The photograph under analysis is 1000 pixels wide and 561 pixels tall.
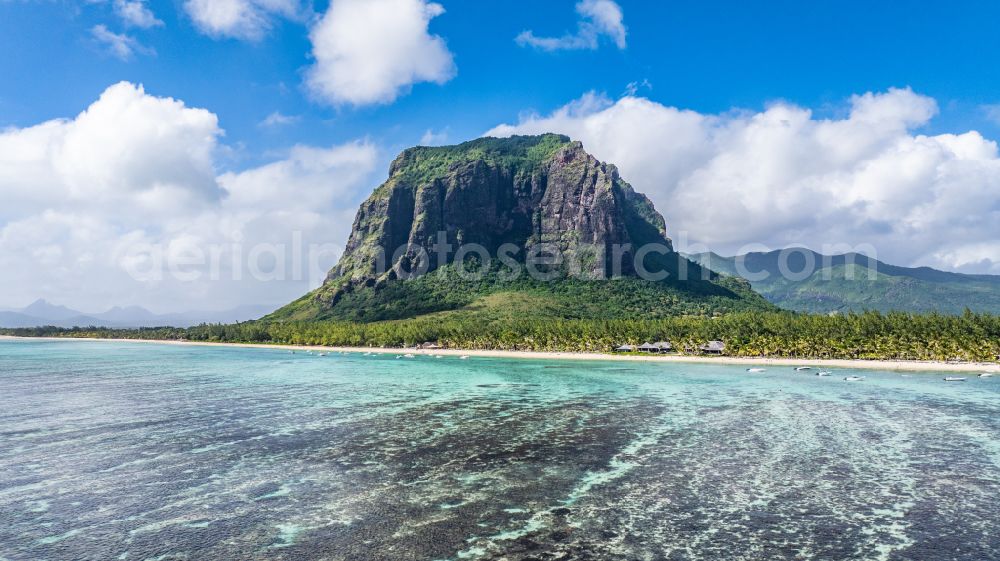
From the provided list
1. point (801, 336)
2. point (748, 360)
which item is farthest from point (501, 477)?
point (801, 336)

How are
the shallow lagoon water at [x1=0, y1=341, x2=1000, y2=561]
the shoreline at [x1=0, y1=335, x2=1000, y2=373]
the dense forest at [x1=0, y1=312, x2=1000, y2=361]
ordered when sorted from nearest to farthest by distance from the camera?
the shallow lagoon water at [x1=0, y1=341, x2=1000, y2=561], the shoreline at [x1=0, y1=335, x2=1000, y2=373], the dense forest at [x1=0, y1=312, x2=1000, y2=361]

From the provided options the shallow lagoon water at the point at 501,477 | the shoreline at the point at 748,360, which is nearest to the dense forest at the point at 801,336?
the shoreline at the point at 748,360

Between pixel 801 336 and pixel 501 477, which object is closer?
pixel 501 477

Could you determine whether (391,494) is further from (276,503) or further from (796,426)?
(796,426)

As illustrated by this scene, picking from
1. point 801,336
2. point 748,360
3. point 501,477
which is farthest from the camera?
point 801,336

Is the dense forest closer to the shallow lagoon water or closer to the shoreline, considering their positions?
the shoreline

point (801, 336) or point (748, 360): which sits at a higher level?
point (801, 336)

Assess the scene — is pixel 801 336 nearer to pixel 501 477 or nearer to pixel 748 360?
pixel 748 360

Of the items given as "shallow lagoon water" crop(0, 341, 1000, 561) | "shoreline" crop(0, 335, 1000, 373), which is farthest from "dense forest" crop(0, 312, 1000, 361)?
"shallow lagoon water" crop(0, 341, 1000, 561)

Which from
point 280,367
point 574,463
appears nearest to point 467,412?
point 574,463
